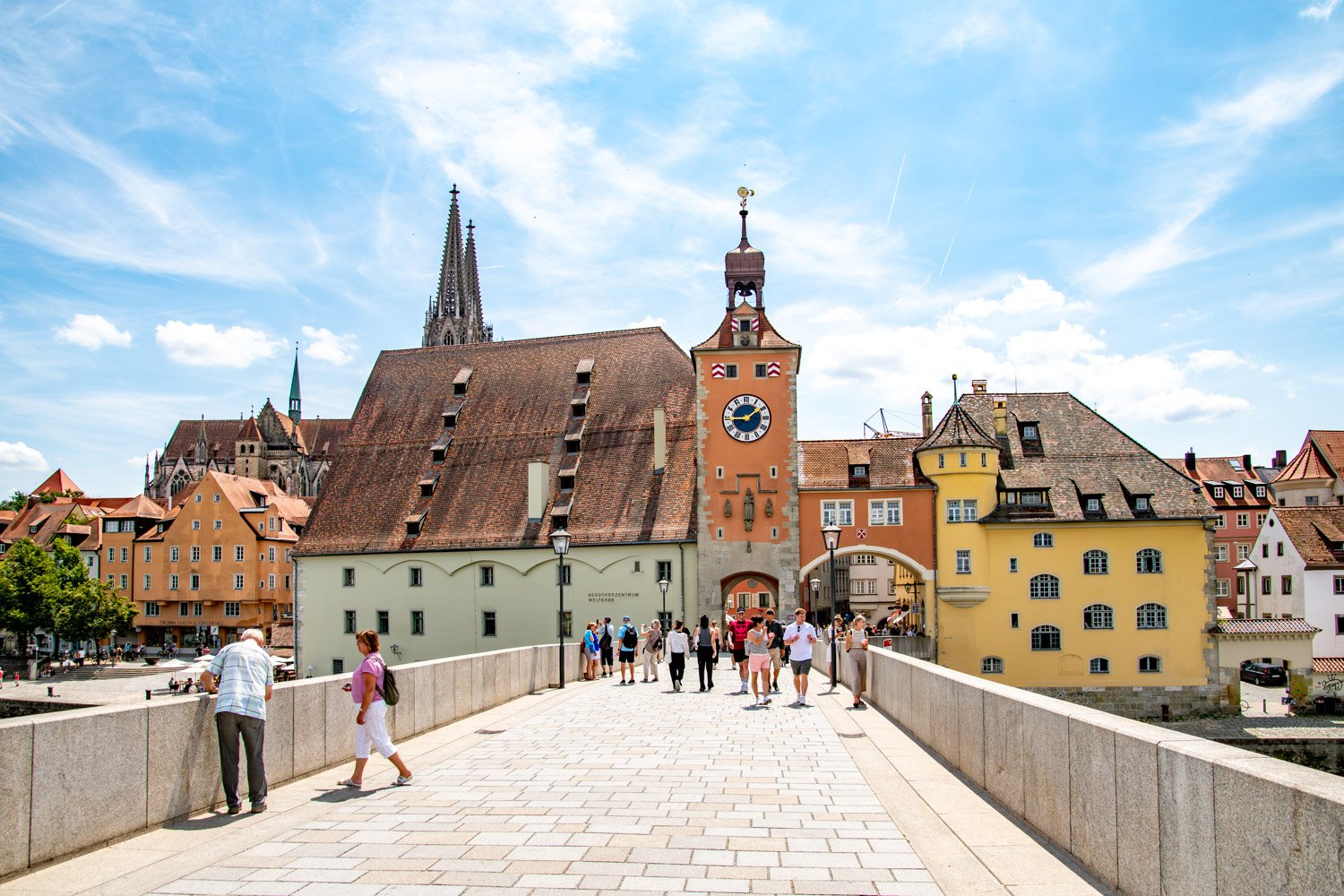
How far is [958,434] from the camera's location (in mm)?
51281

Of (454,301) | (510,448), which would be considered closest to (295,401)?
(454,301)

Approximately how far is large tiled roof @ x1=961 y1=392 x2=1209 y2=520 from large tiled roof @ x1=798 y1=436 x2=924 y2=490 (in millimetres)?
4207

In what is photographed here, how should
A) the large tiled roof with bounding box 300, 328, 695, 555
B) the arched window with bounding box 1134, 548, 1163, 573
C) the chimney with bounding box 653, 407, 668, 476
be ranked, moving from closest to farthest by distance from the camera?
the arched window with bounding box 1134, 548, 1163, 573, the large tiled roof with bounding box 300, 328, 695, 555, the chimney with bounding box 653, 407, 668, 476

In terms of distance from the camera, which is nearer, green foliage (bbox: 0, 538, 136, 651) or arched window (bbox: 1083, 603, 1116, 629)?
arched window (bbox: 1083, 603, 1116, 629)

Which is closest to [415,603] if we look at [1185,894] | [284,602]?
[284,602]

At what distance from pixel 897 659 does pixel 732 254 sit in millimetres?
37713

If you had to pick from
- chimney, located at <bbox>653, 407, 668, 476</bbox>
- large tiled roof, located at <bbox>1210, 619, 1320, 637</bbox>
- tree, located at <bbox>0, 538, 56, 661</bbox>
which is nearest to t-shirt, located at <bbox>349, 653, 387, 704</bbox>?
chimney, located at <bbox>653, 407, 668, 476</bbox>

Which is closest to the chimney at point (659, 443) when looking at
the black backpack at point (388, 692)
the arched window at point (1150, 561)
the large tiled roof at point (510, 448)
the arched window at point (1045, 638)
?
the large tiled roof at point (510, 448)

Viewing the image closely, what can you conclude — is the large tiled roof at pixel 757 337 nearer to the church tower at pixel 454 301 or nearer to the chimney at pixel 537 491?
the chimney at pixel 537 491

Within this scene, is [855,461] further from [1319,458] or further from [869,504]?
[1319,458]

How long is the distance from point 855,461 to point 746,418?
5.41 metres

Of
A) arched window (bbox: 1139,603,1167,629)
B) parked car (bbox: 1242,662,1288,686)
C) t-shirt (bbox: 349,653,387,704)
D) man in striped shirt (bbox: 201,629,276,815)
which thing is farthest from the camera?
parked car (bbox: 1242,662,1288,686)

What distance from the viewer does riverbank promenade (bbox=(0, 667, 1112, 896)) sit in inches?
301

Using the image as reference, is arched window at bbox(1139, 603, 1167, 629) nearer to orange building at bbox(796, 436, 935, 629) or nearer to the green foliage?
orange building at bbox(796, 436, 935, 629)
